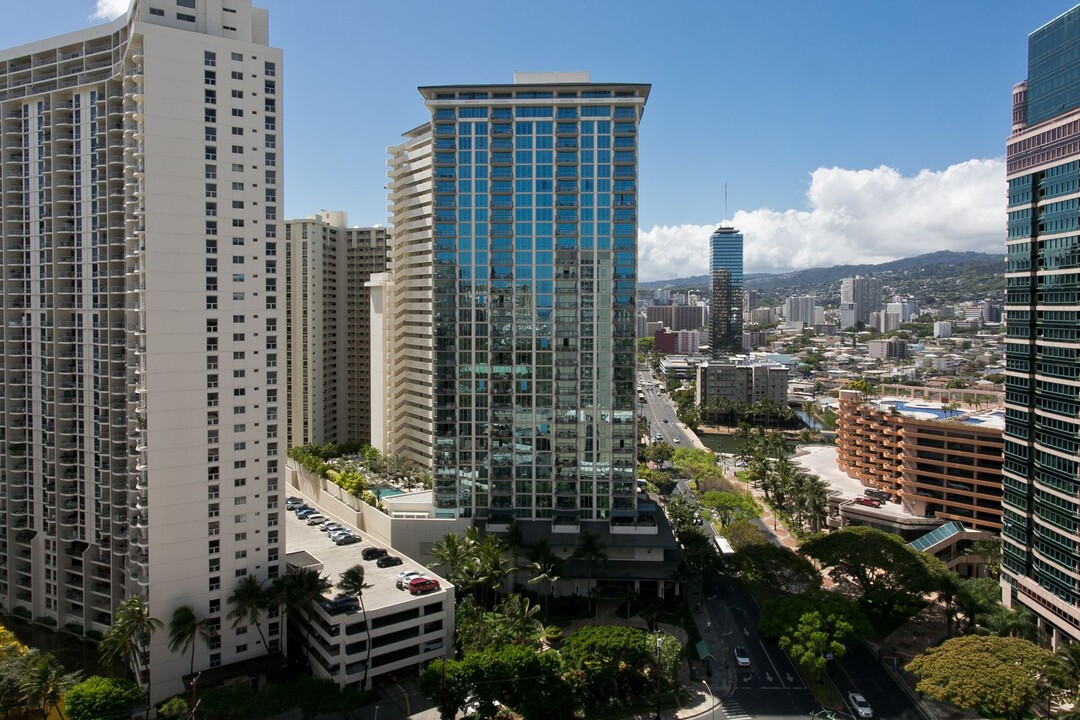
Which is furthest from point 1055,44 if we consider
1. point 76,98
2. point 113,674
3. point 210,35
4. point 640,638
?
point 113,674

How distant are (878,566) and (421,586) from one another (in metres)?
34.2

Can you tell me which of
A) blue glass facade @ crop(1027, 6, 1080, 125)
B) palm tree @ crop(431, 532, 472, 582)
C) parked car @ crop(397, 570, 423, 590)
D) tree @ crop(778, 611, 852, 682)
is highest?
blue glass facade @ crop(1027, 6, 1080, 125)

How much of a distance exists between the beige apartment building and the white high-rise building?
129 feet

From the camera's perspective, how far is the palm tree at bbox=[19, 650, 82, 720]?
1527 inches

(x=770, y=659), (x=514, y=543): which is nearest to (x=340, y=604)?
(x=514, y=543)

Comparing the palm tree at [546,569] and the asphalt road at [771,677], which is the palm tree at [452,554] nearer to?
the palm tree at [546,569]

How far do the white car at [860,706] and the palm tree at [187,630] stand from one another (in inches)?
1599

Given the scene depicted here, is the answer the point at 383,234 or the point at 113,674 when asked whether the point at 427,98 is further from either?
the point at 113,674

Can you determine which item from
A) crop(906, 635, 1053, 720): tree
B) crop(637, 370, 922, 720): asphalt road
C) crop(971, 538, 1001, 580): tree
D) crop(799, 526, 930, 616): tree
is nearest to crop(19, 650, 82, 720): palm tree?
crop(637, 370, 922, 720): asphalt road

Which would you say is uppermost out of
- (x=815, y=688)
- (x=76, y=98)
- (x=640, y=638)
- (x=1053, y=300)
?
(x=76, y=98)

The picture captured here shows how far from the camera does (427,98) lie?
213 ft

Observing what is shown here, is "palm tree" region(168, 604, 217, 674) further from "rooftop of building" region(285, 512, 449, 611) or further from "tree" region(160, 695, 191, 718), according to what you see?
"rooftop of building" region(285, 512, 449, 611)

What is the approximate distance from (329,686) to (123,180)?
1443 inches

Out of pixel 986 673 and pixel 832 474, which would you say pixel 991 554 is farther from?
pixel 832 474
